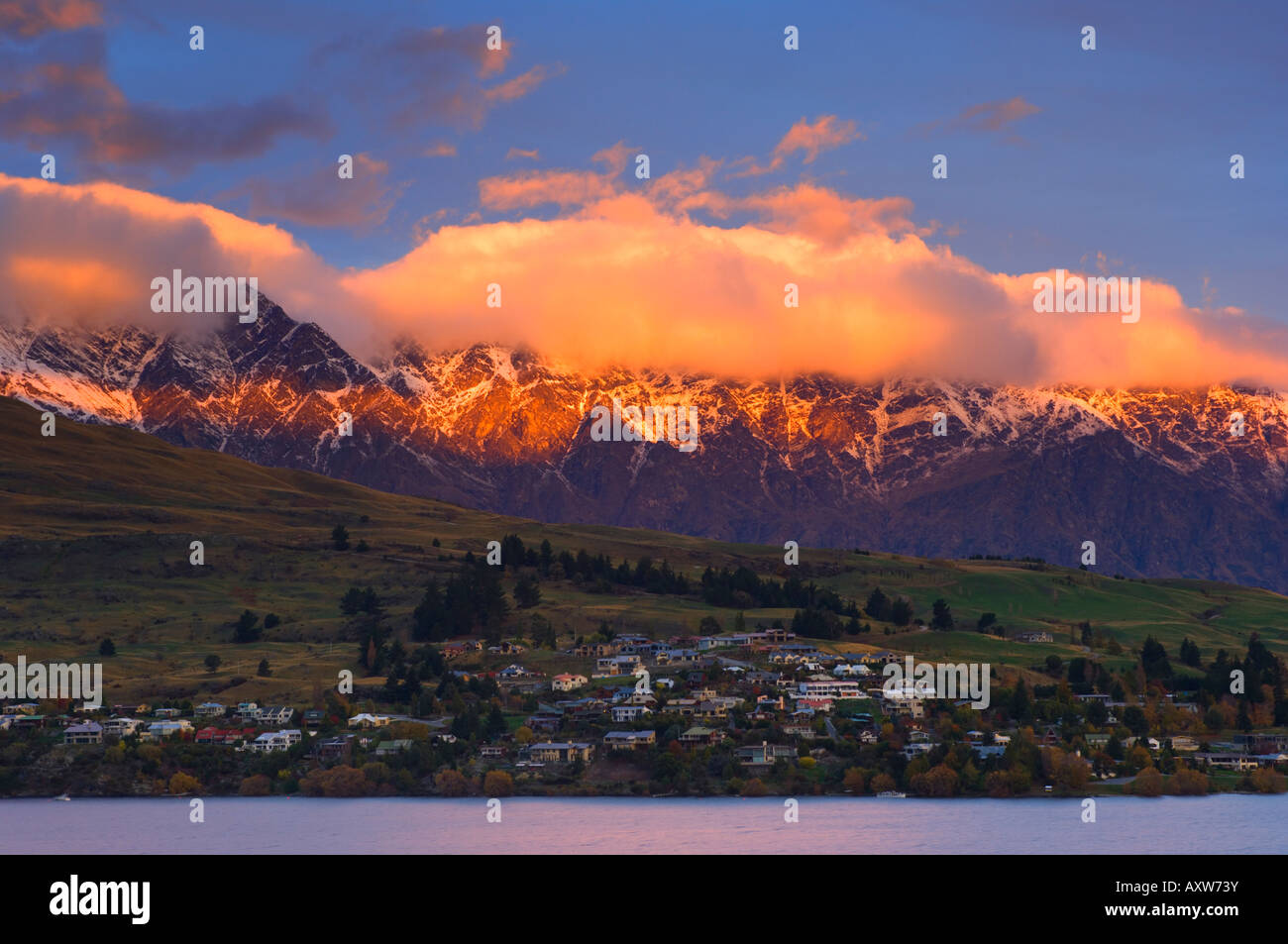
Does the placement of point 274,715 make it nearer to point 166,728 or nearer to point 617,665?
point 166,728

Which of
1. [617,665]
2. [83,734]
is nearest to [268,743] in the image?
[83,734]

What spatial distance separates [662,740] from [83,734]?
53.6 metres

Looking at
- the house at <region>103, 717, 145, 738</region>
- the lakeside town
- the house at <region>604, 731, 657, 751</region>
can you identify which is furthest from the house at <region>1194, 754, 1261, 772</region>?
the house at <region>103, 717, 145, 738</region>

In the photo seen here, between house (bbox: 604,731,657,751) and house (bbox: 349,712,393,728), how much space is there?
2247 cm

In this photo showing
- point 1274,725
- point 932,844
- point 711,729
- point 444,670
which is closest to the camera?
point 932,844

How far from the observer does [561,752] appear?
490 feet

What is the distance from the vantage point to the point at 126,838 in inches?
4503

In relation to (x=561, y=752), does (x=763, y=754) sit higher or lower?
lower

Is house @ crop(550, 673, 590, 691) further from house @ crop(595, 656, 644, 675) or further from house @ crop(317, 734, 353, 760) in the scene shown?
house @ crop(317, 734, 353, 760)

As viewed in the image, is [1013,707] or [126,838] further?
[1013,707]

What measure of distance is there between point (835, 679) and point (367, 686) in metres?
48.3

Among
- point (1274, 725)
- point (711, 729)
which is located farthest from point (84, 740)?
point (1274, 725)

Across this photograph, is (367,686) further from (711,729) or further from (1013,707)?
(1013,707)
